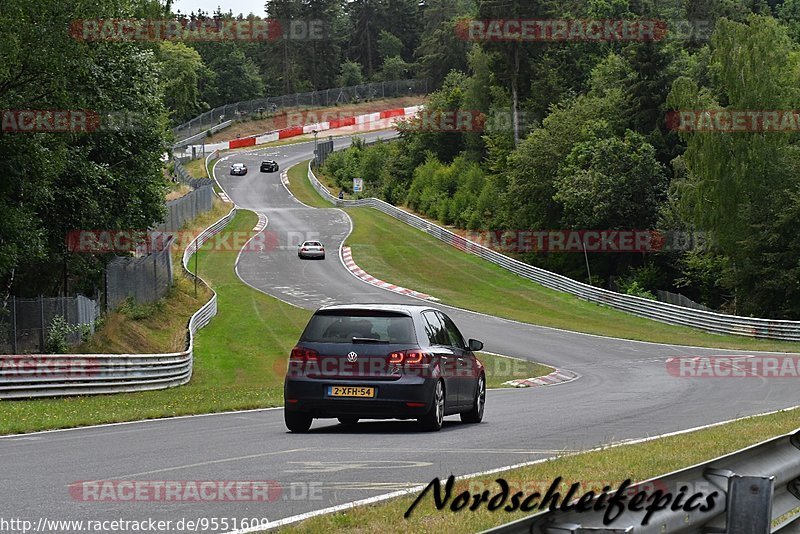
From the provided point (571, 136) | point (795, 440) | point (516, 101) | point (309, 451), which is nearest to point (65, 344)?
point (309, 451)

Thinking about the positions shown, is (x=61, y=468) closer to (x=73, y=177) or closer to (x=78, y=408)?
(x=78, y=408)

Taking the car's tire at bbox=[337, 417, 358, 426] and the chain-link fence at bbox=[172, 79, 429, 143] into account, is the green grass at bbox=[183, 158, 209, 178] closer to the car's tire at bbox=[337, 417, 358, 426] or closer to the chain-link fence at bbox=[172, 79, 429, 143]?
the chain-link fence at bbox=[172, 79, 429, 143]

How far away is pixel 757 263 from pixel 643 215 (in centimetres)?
1215

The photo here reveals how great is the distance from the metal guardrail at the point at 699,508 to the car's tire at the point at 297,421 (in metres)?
8.43

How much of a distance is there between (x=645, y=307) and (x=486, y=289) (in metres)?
9.80

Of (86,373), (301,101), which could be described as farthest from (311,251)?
(301,101)

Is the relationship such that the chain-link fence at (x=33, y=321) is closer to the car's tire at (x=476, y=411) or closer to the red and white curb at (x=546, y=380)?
the red and white curb at (x=546, y=380)

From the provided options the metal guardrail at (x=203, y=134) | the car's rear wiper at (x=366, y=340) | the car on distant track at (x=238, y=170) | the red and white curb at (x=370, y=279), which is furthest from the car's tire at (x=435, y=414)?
the metal guardrail at (x=203, y=134)

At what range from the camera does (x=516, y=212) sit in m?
75.7

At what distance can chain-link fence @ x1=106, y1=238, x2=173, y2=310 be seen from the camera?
37909 mm

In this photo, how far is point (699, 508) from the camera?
5711 millimetres

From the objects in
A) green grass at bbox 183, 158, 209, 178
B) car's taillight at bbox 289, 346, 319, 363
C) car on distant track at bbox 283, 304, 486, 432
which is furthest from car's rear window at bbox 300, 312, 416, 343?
green grass at bbox 183, 158, 209, 178

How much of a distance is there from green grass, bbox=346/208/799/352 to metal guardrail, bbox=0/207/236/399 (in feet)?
71.1

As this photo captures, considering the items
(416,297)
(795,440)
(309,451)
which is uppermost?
(795,440)
